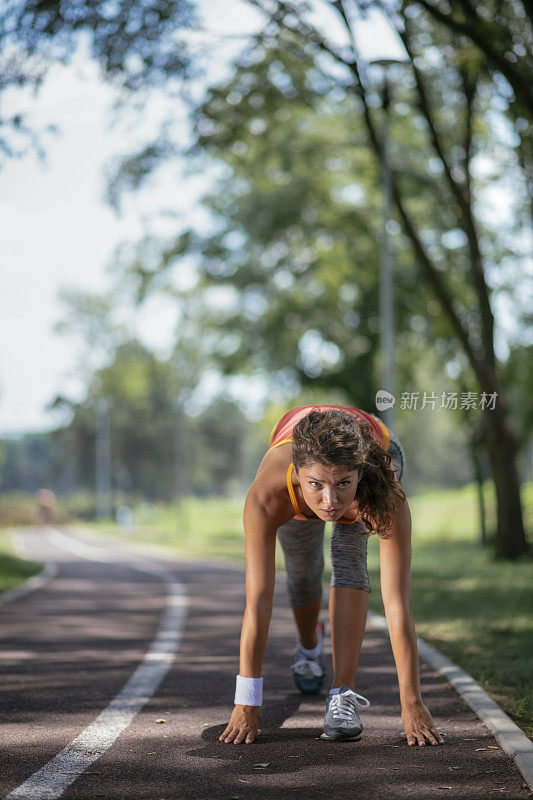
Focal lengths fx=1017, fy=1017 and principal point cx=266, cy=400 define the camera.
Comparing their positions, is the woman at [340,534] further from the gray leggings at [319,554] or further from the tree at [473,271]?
the tree at [473,271]

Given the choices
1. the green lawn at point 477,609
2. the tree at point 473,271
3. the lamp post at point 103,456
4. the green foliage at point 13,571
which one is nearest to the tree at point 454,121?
the tree at point 473,271

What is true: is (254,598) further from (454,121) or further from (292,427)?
(454,121)

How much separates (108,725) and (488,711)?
6.16ft

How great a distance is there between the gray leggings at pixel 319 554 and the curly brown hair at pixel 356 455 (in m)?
0.41

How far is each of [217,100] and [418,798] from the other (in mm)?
14917

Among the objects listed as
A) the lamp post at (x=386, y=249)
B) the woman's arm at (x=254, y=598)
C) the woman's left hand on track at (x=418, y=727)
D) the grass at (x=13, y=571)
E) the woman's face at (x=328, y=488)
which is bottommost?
the grass at (x=13, y=571)

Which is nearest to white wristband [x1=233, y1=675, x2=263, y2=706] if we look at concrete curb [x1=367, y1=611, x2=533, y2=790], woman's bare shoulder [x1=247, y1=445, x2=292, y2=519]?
woman's bare shoulder [x1=247, y1=445, x2=292, y2=519]

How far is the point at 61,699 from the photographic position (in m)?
5.61

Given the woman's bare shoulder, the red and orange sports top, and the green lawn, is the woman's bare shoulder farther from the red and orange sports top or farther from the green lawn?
the green lawn

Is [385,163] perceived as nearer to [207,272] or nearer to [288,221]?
[288,221]

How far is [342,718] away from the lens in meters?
4.57

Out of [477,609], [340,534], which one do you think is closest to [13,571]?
[477,609]

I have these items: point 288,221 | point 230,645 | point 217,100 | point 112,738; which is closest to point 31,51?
point 217,100

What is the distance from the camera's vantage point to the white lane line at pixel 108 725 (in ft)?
12.5
